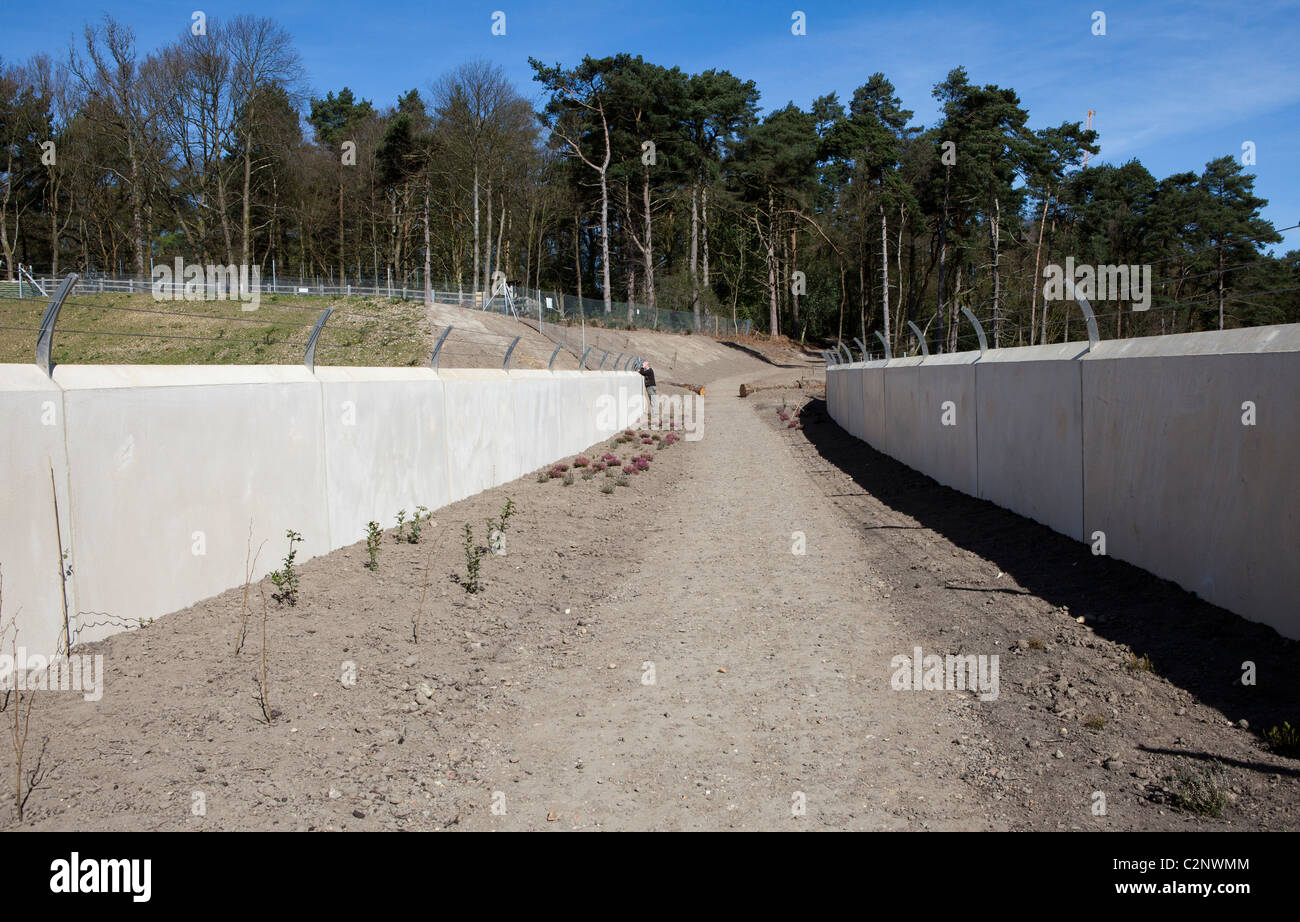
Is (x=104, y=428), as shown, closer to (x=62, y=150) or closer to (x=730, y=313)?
(x=62, y=150)

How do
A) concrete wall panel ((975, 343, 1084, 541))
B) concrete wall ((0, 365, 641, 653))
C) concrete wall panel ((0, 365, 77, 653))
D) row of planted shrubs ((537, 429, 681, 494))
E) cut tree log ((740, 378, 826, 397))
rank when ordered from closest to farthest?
concrete wall panel ((0, 365, 77, 653)), concrete wall ((0, 365, 641, 653)), concrete wall panel ((975, 343, 1084, 541)), row of planted shrubs ((537, 429, 681, 494)), cut tree log ((740, 378, 826, 397))

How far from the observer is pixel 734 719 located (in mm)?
4859

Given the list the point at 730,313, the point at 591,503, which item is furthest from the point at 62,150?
the point at 591,503

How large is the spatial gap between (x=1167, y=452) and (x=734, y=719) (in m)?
3.81

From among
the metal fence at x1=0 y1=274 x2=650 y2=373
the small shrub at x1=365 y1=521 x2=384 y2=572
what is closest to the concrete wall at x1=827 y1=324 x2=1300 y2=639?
the small shrub at x1=365 y1=521 x2=384 y2=572

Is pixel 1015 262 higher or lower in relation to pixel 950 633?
higher

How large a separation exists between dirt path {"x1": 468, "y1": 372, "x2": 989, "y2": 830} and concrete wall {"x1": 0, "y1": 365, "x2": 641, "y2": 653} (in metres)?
2.37

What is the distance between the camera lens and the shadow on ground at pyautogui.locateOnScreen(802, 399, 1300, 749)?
4.54 meters

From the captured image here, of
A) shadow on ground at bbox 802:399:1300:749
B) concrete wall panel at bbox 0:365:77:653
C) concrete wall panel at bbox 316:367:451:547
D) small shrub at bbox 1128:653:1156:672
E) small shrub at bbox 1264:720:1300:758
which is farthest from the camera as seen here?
concrete wall panel at bbox 316:367:451:547

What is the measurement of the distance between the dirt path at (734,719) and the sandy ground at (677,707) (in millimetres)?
20

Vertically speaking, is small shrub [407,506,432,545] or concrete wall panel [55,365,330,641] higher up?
concrete wall panel [55,365,330,641]

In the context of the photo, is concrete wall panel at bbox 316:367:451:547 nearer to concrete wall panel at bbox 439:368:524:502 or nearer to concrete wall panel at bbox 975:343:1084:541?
concrete wall panel at bbox 439:368:524:502
